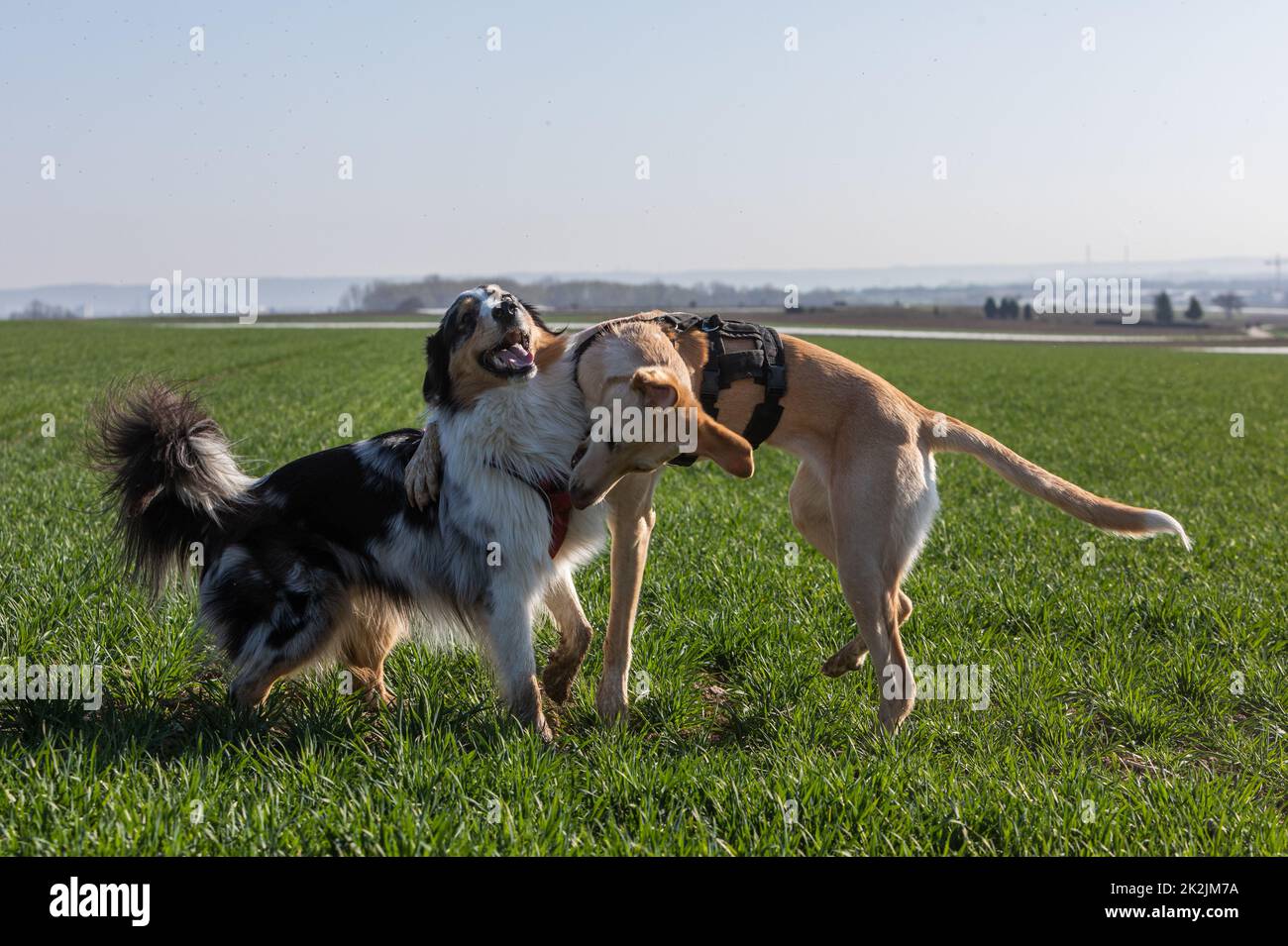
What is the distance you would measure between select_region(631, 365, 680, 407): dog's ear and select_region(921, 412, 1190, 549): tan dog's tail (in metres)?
1.38

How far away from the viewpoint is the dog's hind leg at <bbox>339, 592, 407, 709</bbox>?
452cm

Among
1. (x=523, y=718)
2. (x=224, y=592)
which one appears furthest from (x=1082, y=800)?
(x=224, y=592)

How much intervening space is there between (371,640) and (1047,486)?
3138 millimetres

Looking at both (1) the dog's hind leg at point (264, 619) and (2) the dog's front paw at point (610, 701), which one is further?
(2) the dog's front paw at point (610, 701)

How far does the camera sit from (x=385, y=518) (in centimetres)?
444

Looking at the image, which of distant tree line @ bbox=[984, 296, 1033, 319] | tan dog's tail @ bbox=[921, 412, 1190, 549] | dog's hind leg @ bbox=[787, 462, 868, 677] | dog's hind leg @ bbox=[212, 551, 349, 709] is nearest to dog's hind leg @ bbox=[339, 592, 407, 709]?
dog's hind leg @ bbox=[212, 551, 349, 709]

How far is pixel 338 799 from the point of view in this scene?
3391 millimetres

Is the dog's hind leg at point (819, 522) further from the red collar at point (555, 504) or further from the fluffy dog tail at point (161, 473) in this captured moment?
the fluffy dog tail at point (161, 473)

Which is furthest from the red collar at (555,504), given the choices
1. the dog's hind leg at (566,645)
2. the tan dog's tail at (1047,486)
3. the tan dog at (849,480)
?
the tan dog's tail at (1047,486)

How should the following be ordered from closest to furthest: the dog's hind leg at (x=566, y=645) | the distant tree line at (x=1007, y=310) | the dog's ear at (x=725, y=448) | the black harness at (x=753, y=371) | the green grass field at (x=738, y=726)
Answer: the green grass field at (x=738, y=726), the dog's ear at (x=725, y=448), the black harness at (x=753, y=371), the dog's hind leg at (x=566, y=645), the distant tree line at (x=1007, y=310)

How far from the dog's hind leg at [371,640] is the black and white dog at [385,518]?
11 mm

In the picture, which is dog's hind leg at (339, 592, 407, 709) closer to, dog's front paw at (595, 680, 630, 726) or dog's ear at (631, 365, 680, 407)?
dog's front paw at (595, 680, 630, 726)

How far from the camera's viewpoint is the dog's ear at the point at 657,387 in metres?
3.93
